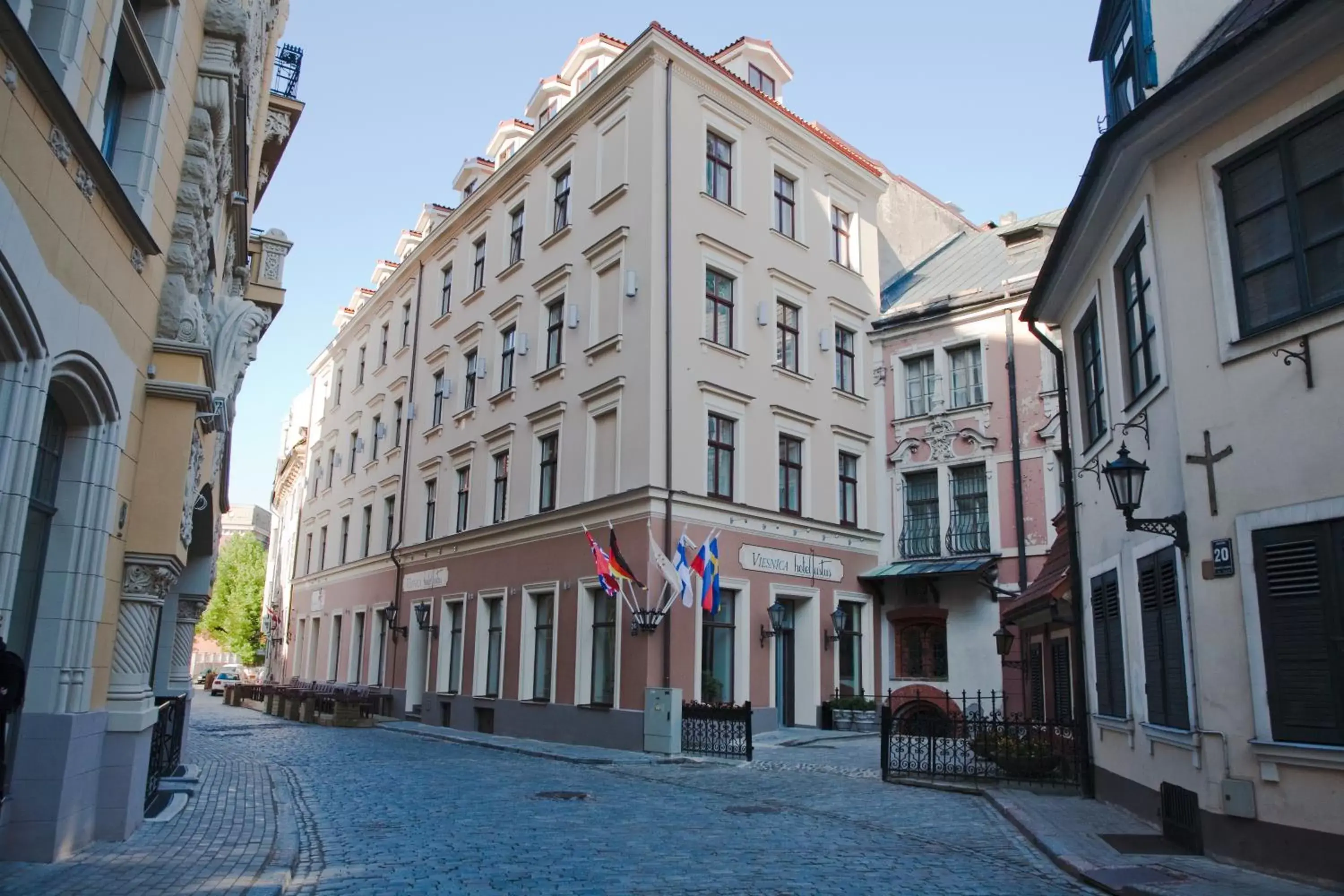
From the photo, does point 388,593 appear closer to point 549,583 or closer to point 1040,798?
point 549,583

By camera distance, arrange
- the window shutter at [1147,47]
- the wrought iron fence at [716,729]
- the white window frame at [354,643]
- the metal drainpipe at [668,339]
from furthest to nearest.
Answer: the white window frame at [354,643], the metal drainpipe at [668,339], the wrought iron fence at [716,729], the window shutter at [1147,47]

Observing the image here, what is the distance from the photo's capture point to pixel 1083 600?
44.9ft

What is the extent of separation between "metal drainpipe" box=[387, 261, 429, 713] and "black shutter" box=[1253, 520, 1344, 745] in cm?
2576

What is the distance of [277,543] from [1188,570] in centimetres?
5351

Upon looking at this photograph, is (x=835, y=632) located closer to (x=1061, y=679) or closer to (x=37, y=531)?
(x=1061, y=679)

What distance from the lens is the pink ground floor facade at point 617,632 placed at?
2091 centimetres

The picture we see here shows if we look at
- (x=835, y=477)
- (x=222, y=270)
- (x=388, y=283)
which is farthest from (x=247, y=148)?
(x=388, y=283)

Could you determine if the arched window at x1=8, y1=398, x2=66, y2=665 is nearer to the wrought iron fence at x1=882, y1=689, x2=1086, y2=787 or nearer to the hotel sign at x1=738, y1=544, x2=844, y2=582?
the wrought iron fence at x1=882, y1=689, x2=1086, y2=787

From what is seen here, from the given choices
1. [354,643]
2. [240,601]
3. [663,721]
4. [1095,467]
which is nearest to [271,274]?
[663,721]

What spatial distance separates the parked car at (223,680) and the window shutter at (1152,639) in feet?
158

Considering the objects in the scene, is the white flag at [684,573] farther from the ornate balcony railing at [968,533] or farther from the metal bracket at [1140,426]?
the metal bracket at [1140,426]

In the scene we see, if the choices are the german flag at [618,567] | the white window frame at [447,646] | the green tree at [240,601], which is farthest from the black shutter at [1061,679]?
the green tree at [240,601]

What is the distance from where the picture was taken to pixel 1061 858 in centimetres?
902

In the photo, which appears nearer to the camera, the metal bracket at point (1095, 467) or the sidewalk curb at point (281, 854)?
the sidewalk curb at point (281, 854)
